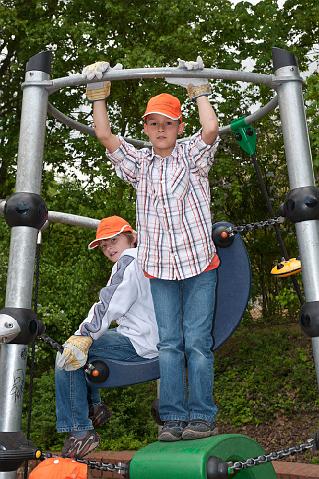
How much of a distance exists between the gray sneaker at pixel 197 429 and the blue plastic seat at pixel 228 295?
421 mm

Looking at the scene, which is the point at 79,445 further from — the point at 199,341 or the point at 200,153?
the point at 200,153

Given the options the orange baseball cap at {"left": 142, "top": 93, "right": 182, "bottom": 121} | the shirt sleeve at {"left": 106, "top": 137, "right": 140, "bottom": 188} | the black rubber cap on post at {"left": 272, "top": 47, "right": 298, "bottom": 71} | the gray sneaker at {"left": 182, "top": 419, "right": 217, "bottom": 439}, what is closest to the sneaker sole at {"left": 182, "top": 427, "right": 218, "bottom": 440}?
the gray sneaker at {"left": 182, "top": 419, "right": 217, "bottom": 439}

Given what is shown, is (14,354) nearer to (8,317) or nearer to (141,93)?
(8,317)

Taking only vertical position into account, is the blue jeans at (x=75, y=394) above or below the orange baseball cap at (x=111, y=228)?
below

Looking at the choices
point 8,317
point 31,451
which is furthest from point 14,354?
point 31,451

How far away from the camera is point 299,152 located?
3.31 meters

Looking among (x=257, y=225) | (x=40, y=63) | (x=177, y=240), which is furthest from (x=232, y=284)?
(x=40, y=63)

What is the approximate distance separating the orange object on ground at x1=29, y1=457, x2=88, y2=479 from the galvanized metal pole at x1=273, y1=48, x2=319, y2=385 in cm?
106

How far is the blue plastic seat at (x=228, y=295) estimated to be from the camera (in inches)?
143

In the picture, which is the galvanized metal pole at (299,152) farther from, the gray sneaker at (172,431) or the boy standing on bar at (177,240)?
the gray sneaker at (172,431)

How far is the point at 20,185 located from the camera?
338 centimetres

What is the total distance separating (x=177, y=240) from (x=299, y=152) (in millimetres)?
648

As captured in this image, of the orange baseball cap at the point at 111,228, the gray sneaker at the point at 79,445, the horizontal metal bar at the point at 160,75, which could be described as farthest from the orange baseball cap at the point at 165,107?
the gray sneaker at the point at 79,445

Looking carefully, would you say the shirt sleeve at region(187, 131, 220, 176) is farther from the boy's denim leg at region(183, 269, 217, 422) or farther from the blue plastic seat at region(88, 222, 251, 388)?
the boy's denim leg at region(183, 269, 217, 422)
